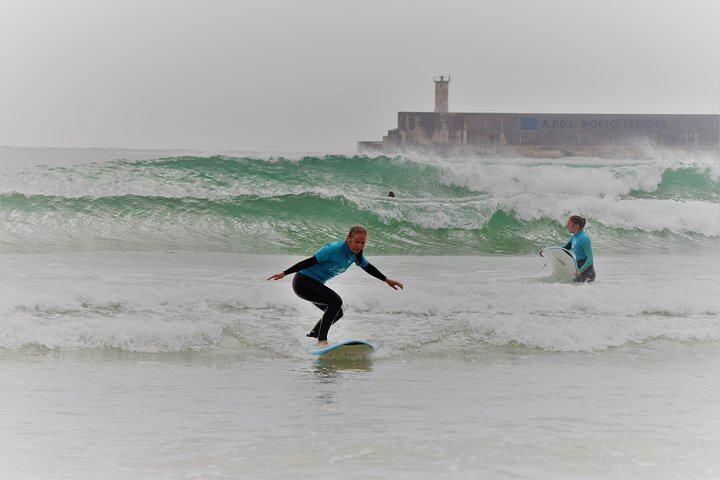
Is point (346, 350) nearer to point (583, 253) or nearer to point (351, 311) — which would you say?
point (351, 311)

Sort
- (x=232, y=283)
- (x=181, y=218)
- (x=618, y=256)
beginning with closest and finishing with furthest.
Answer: (x=232, y=283), (x=618, y=256), (x=181, y=218)

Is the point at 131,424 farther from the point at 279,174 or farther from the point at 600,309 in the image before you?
the point at 279,174

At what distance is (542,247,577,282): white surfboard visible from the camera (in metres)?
10.8

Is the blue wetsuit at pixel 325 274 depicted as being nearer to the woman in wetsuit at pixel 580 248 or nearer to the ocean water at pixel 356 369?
the ocean water at pixel 356 369

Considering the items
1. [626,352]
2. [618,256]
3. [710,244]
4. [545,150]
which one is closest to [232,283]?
[626,352]

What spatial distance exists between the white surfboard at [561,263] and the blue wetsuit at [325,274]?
13.6 feet

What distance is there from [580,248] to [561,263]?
0.47 metres

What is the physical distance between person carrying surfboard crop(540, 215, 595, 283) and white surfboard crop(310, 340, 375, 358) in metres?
4.27

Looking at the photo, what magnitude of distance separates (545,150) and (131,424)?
2640 inches

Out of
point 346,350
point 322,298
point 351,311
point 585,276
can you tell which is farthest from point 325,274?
point 585,276

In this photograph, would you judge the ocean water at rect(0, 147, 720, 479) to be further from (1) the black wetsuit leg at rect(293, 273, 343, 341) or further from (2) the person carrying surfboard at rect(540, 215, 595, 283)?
(2) the person carrying surfboard at rect(540, 215, 595, 283)

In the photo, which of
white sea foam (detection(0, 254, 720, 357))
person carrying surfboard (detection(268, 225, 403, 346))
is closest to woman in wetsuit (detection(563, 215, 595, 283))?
white sea foam (detection(0, 254, 720, 357))

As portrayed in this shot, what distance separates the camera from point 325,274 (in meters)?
7.31

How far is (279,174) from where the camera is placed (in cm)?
2650
